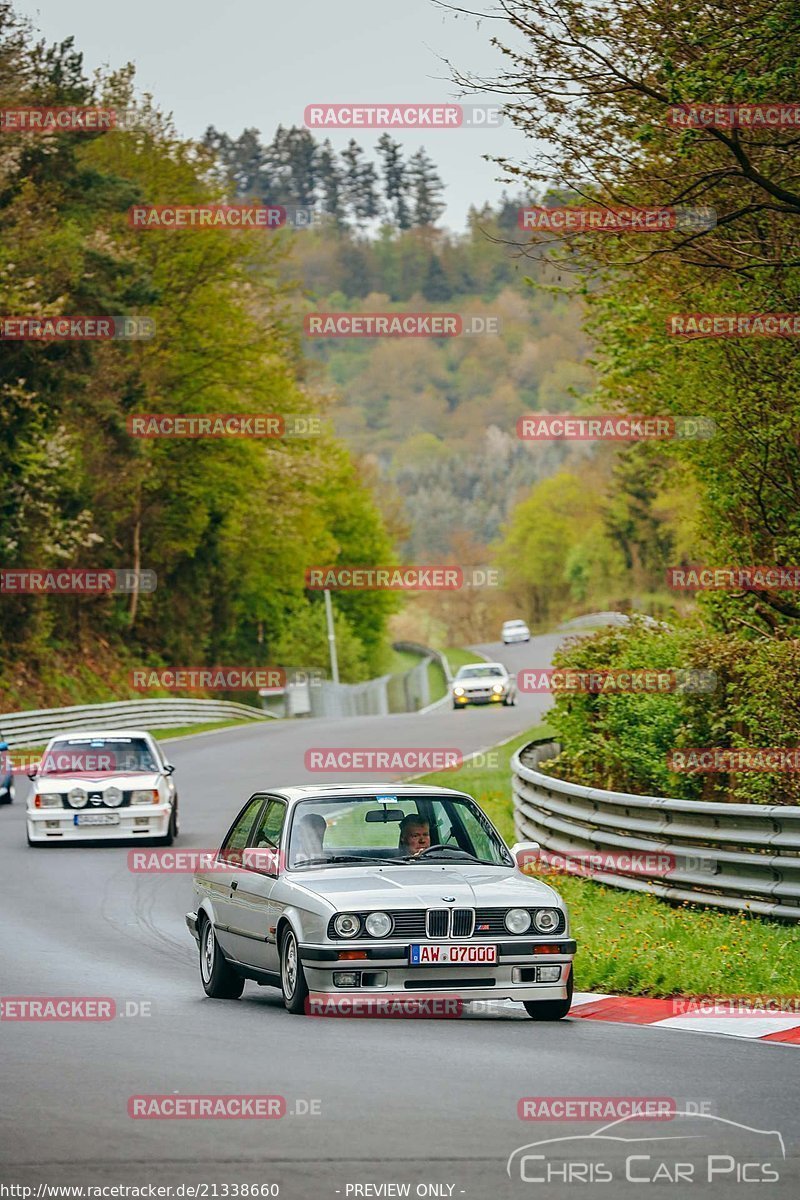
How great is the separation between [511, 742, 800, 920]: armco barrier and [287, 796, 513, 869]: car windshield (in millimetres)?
2401

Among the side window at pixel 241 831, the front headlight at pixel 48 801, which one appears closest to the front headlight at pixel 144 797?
the front headlight at pixel 48 801

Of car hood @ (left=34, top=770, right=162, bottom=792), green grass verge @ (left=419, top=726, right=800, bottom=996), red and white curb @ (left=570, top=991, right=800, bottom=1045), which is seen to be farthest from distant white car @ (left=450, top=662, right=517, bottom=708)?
red and white curb @ (left=570, top=991, right=800, bottom=1045)

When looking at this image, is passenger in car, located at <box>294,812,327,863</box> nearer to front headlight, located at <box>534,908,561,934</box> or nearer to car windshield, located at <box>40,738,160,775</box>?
front headlight, located at <box>534,908,561,934</box>

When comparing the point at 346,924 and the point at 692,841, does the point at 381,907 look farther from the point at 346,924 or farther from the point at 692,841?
the point at 692,841

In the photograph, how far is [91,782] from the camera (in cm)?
2300

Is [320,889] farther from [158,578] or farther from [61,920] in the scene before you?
[158,578]

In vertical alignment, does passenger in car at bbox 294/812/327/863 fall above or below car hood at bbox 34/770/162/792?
above

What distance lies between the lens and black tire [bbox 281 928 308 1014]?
33.9 ft

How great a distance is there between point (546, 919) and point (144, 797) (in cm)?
1315

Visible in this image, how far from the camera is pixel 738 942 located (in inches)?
481

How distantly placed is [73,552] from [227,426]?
1359 centimetres

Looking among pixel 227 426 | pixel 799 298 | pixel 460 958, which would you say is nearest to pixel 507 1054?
pixel 460 958

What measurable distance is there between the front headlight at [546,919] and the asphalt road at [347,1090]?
0.54 metres

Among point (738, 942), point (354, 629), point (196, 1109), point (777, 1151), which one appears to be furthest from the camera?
point (354, 629)
